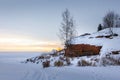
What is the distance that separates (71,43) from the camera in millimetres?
51312

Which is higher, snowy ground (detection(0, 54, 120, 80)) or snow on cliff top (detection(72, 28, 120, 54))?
snow on cliff top (detection(72, 28, 120, 54))

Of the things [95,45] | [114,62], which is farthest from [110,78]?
[95,45]

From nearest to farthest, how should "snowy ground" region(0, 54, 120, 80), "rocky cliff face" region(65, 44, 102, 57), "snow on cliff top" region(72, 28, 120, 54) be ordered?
"snowy ground" region(0, 54, 120, 80) < "snow on cliff top" region(72, 28, 120, 54) < "rocky cliff face" region(65, 44, 102, 57)

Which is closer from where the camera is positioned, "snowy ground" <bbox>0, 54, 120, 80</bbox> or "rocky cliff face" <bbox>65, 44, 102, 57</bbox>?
"snowy ground" <bbox>0, 54, 120, 80</bbox>

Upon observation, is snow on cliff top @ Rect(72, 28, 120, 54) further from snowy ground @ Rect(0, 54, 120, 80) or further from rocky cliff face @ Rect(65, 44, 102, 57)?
snowy ground @ Rect(0, 54, 120, 80)

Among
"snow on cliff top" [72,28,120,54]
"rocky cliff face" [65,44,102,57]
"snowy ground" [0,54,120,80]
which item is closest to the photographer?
"snowy ground" [0,54,120,80]

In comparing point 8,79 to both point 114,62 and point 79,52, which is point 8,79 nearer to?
point 114,62

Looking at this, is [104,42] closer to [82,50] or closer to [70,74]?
[82,50]

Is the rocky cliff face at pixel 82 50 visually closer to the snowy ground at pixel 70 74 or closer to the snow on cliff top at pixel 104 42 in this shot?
the snow on cliff top at pixel 104 42

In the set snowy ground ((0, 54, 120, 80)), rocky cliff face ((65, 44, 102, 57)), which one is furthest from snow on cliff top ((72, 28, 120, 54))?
snowy ground ((0, 54, 120, 80))

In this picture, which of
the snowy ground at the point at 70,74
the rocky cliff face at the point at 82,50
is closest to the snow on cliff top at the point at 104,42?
the rocky cliff face at the point at 82,50

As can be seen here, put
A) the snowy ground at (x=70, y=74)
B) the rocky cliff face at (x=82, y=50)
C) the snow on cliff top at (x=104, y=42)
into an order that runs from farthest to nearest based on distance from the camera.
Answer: the rocky cliff face at (x=82, y=50), the snow on cliff top at (x=104, y=42), the snowy ground at (x=70, y=74)

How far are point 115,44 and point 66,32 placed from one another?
49.0ft

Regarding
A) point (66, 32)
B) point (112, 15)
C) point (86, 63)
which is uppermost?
point (112, 15)
